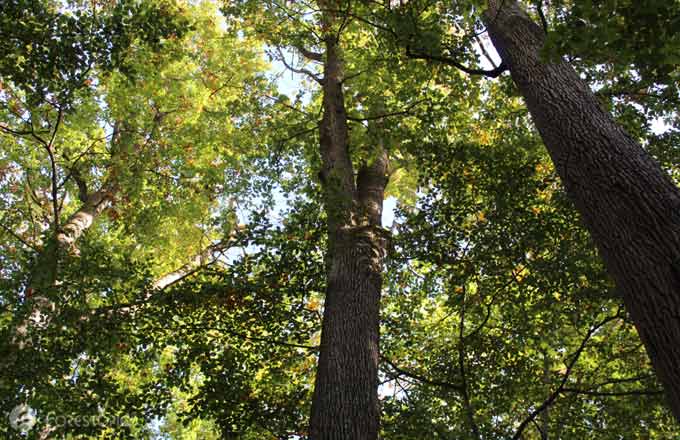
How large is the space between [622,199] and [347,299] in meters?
3.23

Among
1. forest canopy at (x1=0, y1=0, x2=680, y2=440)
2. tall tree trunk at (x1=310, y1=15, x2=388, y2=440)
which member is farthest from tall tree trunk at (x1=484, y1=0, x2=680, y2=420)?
tall tree trunk at (x1=310, y1=15, x2=388, y2=440)

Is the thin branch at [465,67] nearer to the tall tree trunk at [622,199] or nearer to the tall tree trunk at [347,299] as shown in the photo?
the tall tree trunk at [622,199]

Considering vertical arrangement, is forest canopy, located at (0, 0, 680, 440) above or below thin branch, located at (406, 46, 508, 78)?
below

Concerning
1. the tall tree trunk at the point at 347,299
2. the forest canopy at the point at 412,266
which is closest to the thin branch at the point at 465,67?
the forest canopy at the point at 412,266

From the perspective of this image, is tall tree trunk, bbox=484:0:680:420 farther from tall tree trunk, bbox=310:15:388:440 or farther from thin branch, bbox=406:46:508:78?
tall tree trunk, bbox=310:15:388:440

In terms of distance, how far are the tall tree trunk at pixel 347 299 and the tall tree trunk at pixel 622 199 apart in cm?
259

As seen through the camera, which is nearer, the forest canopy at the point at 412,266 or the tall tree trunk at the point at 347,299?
the forest canopy at the point at 412,266

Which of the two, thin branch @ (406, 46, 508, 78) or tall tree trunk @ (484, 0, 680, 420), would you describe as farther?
thin branch @ (406, 46, 508, 78)

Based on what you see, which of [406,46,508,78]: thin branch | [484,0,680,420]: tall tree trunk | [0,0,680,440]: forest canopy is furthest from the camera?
[406,46,508,78]: thin branch

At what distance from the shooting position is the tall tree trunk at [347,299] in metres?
4.68

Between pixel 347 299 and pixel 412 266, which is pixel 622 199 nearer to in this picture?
pixel 347 299

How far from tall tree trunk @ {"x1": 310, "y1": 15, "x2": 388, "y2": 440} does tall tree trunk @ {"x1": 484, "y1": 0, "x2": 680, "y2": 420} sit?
2586 mm

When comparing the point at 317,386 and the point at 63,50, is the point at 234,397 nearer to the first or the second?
the point at 317,386

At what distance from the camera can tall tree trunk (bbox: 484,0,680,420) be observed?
2.96m
